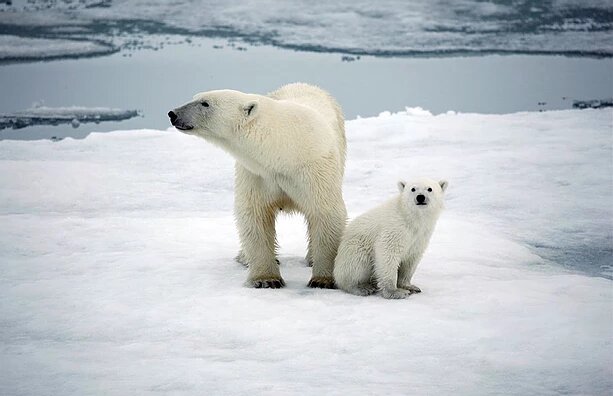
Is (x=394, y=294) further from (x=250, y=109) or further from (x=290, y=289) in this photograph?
(x=250, y=109)

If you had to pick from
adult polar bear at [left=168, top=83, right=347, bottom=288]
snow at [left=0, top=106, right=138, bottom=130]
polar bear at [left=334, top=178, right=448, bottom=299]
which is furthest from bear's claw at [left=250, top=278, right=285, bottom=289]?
snow at [left=0, top=106, right=138, bottom=130]

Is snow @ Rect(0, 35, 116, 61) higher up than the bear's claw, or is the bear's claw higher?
snow @ Rect(0, 35, 116, 61)

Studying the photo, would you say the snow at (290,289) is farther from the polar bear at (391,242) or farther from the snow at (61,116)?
the snow at (61,116)

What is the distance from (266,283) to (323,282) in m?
0.33

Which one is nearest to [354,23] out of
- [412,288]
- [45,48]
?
[45,48]

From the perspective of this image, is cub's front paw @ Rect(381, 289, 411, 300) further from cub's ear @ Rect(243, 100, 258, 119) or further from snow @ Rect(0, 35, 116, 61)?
snow @ Rect(0, 35, 116, 61)

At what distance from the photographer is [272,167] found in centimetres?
450

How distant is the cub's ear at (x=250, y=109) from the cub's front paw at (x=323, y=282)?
3.37 ft

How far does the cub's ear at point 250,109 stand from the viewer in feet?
14.5

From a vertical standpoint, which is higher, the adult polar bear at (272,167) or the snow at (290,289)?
the adult polar bear at (272,167)

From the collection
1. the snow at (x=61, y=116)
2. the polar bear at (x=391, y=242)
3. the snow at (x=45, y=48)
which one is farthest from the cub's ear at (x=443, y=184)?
the snow at (x=45, y=48)

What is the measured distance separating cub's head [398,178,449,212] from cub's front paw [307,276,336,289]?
0.67m

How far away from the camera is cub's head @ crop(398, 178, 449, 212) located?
4324 millimetres

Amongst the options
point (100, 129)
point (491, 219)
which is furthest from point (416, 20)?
point (491, 219)
